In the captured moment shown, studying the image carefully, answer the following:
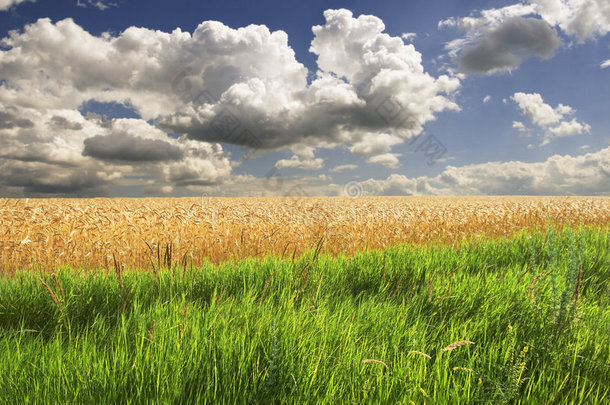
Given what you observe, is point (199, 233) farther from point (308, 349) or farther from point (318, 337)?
point (308, 349)

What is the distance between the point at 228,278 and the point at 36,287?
2.19 m

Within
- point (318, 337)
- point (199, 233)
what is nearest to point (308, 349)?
point (318, 337)

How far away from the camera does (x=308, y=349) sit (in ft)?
8.59

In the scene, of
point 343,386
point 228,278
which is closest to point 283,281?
point 228,278

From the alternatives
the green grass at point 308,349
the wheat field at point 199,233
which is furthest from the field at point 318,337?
the wheat field at point 199,233

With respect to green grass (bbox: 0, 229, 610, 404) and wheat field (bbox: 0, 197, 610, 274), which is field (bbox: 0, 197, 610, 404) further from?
wheat field (bbox: 0, 197, 610, 274)

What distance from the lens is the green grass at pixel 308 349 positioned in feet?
7.24

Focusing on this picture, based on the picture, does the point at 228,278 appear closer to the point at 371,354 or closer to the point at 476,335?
the point at 371,354

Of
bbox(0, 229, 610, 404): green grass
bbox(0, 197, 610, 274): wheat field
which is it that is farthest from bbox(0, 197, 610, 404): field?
bbox(0, 197, 610, 274): wheat field

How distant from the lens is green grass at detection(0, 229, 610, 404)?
2.21 metres

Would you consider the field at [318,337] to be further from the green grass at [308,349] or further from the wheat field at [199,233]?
the wheat field at [199,233]

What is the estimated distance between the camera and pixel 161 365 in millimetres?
2299

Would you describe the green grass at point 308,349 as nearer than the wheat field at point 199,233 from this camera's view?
Yes

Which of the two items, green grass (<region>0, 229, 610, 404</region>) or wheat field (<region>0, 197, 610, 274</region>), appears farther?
wheat field (<region>0, 197, 610, 274</region>)
